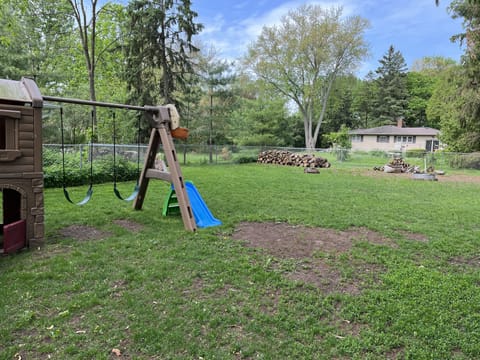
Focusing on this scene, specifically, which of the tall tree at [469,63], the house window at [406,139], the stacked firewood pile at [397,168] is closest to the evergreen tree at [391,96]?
the house window at [406,139]

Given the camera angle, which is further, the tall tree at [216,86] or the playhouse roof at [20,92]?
the tall tree at [216,86]

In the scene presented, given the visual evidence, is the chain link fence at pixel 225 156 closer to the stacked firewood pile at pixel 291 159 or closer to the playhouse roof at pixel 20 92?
the stacked firewood pile at pixel 291 159

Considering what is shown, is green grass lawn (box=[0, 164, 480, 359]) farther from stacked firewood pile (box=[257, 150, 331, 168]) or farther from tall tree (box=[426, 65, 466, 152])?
tall tree (box=[426, 65, 466, 152])

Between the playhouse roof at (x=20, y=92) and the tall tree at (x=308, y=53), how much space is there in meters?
28.8

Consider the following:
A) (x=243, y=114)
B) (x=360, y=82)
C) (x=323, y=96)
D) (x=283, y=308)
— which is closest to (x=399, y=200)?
(x=283, y=308)

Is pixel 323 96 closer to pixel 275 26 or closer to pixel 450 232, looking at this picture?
pixel 275 26

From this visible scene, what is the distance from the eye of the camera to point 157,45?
15141mm

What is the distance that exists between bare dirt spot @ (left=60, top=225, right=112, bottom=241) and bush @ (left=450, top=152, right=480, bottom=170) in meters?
17.8

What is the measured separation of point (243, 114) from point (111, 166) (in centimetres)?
1788

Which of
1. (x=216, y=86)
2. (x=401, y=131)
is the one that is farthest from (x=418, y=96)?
(x=216, y=86)

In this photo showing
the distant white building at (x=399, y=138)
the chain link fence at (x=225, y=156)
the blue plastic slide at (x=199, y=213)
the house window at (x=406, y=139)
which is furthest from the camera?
the house window at (x=406, y=139)

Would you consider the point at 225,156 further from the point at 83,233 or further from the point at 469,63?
the point at 469,63

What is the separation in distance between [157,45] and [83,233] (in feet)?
43.3

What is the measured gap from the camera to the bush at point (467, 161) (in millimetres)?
15844
